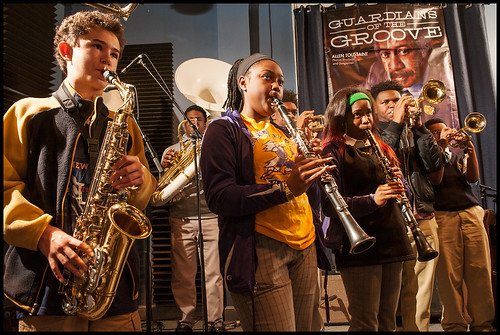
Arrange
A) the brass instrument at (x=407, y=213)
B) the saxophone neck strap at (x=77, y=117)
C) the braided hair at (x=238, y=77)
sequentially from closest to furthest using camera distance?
the saxophone neck strap at (x=77, y=117), the braided hair at (x=238, y=77), the brass instrument at (x=407, y=213)

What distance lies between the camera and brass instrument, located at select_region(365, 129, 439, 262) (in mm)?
2316

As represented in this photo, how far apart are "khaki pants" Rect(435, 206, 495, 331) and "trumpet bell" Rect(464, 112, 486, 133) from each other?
1.38 meters

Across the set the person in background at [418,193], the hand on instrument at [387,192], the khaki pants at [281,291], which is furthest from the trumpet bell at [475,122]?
the khaki pants at [281,291]

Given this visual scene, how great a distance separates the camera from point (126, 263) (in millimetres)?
1754

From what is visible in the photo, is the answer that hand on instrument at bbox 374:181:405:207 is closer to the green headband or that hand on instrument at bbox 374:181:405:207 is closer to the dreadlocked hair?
the green headband

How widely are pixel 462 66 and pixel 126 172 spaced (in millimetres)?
4721

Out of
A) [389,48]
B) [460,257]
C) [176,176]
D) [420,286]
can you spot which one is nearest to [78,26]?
[176,176]

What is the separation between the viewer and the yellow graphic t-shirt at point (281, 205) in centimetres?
176

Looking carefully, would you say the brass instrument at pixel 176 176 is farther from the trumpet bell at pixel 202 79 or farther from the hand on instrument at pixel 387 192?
the hand on instrument at pixel 387 192

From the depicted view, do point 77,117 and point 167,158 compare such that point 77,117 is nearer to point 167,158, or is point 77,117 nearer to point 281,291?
point 281,291

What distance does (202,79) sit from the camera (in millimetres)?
4059

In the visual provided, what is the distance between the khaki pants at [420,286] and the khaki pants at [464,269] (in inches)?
13.7

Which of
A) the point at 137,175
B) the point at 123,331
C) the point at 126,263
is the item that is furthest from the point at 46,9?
the point at 123,331

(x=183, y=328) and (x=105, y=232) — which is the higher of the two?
(x=105, y=232)
